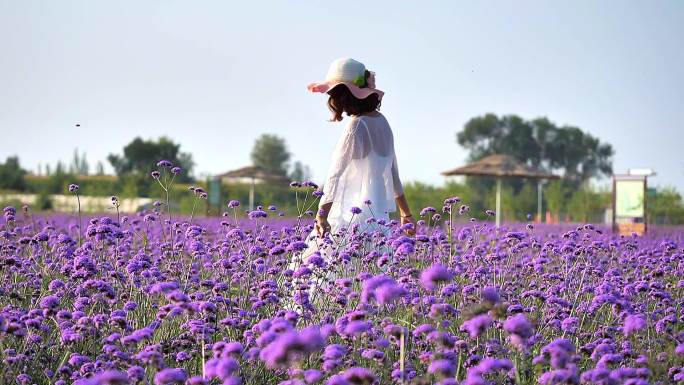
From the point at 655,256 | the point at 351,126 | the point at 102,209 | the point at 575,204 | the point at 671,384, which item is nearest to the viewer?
the point at 671,384

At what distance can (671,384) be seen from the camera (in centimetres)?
337

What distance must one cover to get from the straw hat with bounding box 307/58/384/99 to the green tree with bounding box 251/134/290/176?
212 ft

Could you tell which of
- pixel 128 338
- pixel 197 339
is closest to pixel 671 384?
pixel 197 339

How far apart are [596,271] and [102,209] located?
61.5 ft

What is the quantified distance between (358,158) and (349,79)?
47 cm

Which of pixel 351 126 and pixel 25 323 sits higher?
pixel 351 126

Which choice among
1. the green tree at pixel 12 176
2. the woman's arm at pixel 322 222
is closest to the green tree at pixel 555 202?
the green tree at pixel 12 176

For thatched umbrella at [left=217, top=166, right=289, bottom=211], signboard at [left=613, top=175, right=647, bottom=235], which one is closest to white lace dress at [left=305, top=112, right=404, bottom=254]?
signboard at [left=613, top=175, right=647, bottom=235]

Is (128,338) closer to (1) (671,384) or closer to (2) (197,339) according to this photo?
(2) (197,339)

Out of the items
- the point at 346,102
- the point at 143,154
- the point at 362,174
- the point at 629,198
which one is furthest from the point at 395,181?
the point at 143,154

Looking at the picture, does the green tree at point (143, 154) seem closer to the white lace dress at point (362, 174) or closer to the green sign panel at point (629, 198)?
the green sign panel at point (629, 198)

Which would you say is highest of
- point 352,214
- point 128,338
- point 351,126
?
point 351,126

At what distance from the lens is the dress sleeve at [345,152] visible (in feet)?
16.1

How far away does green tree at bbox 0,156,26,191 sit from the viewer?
39.7 meters
